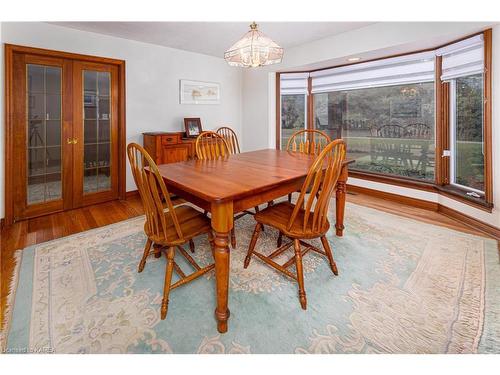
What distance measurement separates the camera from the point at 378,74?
3.88 m

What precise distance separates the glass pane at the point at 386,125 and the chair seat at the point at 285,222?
267cm

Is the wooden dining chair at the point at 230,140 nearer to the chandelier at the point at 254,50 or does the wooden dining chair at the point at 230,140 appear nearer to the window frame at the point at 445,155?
the chandelier at the point at 254,50

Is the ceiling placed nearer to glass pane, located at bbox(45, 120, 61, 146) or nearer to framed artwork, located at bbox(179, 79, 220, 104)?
framed artwork, located at bbox(179, 79, 220, 104)

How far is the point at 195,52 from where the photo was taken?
445cm

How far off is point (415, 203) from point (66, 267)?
12.8 feet

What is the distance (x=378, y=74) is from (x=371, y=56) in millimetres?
326

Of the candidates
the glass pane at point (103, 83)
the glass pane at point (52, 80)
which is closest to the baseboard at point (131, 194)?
the glass pane at point (103, 83)

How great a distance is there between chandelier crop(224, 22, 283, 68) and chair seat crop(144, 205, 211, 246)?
1.30m

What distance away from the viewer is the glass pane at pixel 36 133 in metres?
3.13

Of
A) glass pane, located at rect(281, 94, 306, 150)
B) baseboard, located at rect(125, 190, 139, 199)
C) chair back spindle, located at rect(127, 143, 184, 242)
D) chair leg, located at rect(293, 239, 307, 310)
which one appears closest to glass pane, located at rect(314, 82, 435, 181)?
glass pane, located at rect(281, 94, 306, 150)

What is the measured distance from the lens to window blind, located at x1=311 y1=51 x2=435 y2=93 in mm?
3465

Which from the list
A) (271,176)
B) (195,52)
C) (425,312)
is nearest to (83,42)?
(195,52)
